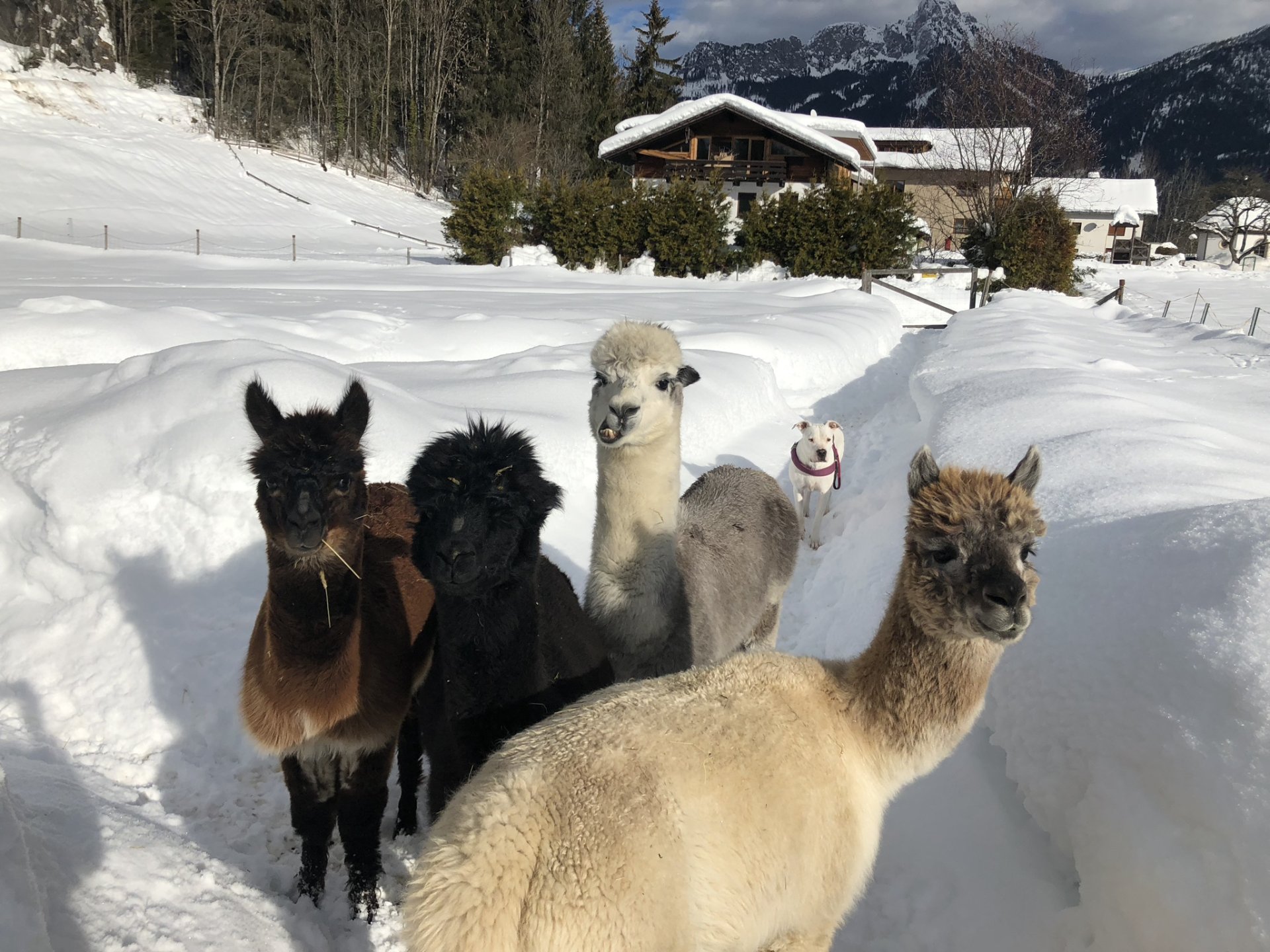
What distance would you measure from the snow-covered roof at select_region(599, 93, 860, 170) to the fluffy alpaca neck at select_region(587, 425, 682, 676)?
29.3 meters

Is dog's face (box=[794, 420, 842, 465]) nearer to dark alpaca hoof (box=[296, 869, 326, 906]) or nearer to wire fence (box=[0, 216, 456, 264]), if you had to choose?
dark alpaca hoof (box=[296, 869, 326, 906])

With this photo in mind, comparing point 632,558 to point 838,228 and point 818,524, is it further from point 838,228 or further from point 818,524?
point 838,228

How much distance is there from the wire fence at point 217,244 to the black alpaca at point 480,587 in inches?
816

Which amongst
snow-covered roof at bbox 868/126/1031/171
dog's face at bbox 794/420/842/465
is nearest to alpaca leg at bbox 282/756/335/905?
dog's face at bbox 794/420/842/465

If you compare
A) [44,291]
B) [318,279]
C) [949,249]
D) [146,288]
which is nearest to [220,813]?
[44,291]

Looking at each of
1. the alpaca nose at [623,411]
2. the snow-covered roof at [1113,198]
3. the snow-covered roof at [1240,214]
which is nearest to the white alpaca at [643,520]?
the alpaca nose at [623,411]

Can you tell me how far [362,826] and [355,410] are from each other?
4.97 ft

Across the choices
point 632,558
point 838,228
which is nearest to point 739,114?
point 838,228

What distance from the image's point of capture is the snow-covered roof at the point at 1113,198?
5475cm

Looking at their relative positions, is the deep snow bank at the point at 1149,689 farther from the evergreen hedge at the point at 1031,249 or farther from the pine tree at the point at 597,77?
the pine tree at the point at 597,77

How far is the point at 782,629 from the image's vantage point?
15.9ft

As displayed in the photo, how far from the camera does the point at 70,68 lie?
1484 inches

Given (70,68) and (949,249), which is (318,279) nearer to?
(949,249)

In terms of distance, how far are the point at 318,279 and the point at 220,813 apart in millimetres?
15035
